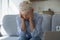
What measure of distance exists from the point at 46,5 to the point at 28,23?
149 cm

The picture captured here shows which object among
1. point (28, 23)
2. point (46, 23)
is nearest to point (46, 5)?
point (46, 23)

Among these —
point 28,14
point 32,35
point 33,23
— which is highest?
point 28,14

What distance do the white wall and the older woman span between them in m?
1.38

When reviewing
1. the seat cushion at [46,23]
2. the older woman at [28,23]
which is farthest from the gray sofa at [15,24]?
the older woman at [28,23]

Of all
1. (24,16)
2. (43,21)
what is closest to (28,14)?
(24,16)

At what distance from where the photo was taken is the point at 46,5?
350cm

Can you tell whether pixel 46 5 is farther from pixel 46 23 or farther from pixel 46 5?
pixel 46 23

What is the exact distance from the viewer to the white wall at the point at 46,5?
348 centimetres

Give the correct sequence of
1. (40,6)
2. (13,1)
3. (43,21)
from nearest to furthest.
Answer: (43,21) → (13,1) → (40,6)

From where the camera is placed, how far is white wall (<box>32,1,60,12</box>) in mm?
3482

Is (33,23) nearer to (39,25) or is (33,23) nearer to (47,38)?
(39,25)

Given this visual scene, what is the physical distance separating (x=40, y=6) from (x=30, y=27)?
1507 mm

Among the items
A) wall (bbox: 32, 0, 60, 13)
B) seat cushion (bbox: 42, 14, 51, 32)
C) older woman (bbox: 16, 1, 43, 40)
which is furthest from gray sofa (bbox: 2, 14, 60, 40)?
wall (bbox: 32, 0, 60, 13)

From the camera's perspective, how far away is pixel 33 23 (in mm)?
2096
